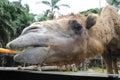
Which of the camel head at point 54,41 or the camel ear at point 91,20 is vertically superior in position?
the camel ear at point 91,20

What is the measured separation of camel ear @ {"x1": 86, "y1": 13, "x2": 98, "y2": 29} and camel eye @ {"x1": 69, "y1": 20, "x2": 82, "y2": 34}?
0.42 feet

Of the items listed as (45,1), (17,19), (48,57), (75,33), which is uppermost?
(45,1)

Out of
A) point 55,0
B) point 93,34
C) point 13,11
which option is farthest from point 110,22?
point 55,0

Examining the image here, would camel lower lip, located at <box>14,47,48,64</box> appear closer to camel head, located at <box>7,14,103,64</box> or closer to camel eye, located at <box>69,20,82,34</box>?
camel head, located at <box>7,14,103,64</box>

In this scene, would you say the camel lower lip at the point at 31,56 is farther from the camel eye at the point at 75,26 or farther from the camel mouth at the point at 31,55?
the camel eye at the point at 75,26

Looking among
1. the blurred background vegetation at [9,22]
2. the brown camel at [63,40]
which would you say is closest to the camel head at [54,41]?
the brown camel at [63,40]

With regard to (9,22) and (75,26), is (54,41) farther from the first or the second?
(9,22)

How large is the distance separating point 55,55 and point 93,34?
83cm

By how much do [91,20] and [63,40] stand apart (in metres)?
0.54

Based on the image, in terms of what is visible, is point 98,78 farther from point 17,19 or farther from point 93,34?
point 17,19

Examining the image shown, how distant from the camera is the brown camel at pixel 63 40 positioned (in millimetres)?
2547

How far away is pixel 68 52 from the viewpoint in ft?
9.93

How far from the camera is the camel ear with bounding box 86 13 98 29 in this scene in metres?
3.34

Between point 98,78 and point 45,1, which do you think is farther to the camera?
point 45,1
